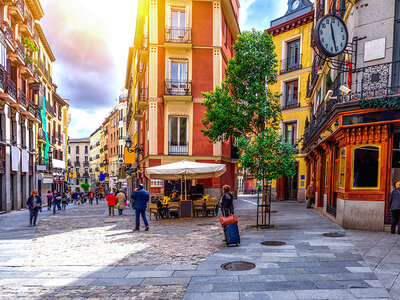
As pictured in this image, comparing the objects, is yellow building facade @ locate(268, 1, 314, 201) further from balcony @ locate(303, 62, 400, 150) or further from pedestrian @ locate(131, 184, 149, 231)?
pedestrian @ locate(131, 184, 149, 231)

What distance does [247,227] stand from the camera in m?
11.9

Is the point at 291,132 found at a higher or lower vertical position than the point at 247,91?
lower

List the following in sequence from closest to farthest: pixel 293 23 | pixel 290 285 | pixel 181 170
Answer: pixel 290 285 → pixel 181 170 → pixel 293 23

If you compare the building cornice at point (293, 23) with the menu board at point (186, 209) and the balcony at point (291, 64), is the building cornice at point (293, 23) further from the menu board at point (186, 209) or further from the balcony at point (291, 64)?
the menu board at point (186, 209)

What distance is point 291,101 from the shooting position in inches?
1065

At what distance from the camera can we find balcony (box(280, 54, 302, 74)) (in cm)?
2654

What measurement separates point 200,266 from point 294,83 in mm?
23301

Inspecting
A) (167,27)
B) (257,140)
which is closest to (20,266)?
(257,140)

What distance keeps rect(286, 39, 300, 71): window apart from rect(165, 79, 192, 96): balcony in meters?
10.2

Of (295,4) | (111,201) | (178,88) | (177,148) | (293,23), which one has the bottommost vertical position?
(111,201)

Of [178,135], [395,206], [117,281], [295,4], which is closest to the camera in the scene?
[117,281]

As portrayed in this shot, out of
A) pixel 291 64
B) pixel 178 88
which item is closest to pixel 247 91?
pixel 178 88

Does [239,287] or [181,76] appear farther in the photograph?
[181,76]

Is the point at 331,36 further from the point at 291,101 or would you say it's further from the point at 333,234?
the point at 291,101
